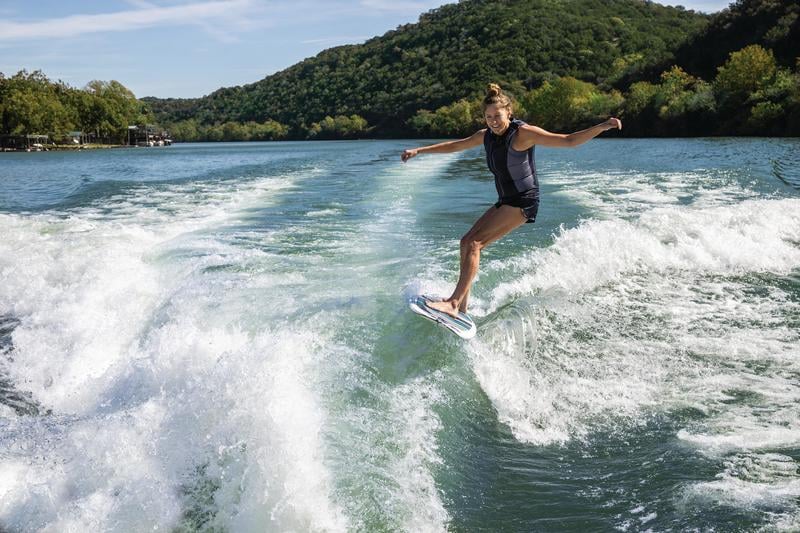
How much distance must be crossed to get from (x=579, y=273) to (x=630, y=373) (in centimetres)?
335

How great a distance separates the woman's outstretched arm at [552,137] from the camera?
5.19 meters

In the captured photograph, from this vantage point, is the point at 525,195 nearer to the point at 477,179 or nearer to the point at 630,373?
the point at 630,373

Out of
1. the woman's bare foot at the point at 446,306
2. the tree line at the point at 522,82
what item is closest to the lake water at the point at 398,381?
the woman's bare foot at the point at 446,306

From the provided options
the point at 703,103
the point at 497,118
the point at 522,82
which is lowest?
the point at 497,118

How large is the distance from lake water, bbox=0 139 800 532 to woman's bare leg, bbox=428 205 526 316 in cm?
46

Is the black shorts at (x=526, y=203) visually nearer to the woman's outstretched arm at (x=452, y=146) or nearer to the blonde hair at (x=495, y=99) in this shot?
the woman's outstretched arm at (x=452, y=146)

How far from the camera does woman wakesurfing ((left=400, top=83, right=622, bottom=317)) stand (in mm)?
5660

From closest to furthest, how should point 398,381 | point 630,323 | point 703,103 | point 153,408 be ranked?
point 153,408, point 398,381, point 630,323, point 703,103

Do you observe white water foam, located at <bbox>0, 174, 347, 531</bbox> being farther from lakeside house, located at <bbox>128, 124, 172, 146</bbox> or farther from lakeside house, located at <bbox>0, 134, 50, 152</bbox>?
lakeside house, located at <bbox>128, 124, 172, 146</bbox>

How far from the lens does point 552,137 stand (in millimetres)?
5430

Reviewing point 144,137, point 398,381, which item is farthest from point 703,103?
point 144,137

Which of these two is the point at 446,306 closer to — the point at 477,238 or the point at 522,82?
the point at 477,238

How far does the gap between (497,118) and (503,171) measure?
0.51 m

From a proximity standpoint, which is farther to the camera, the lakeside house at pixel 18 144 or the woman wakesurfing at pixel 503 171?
the lakeside house at pixel 18 144
